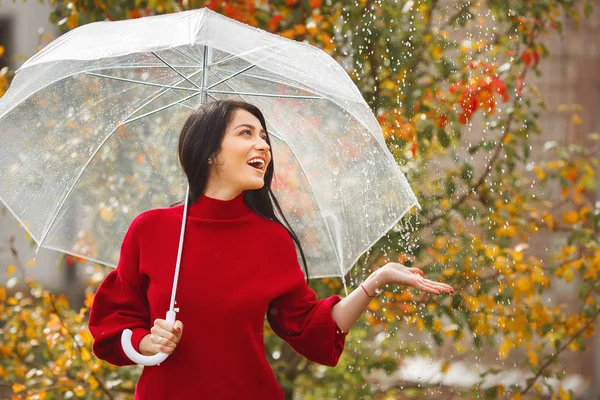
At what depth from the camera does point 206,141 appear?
228 cm

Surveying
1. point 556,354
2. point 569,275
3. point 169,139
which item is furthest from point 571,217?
point 169,139

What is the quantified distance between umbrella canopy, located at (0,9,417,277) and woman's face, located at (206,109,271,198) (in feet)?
0.50

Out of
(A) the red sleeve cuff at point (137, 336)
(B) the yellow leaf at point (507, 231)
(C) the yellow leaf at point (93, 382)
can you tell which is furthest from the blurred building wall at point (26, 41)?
(A) the red sleeve cuff at point (137, 336)

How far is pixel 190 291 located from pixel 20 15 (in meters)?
6.46

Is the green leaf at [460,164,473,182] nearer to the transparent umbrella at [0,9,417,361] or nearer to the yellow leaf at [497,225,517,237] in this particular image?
the yellow leaf at [497,225,517,237]

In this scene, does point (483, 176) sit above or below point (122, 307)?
below

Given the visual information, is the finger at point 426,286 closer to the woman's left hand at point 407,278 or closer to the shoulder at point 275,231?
the woman's left hand at point 407,278

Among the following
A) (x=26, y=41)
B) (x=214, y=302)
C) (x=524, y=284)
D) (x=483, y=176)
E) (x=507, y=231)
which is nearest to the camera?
(x=214, y=302)

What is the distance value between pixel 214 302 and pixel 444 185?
1.75m

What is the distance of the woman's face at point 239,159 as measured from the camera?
7.37 ft

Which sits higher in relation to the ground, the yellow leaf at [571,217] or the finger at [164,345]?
the finger at [164,345]

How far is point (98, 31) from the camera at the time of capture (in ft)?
7.41

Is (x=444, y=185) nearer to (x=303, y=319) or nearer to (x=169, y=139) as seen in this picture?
(x=169, y=139)

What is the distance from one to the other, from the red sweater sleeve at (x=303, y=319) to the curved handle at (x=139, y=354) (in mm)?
309
